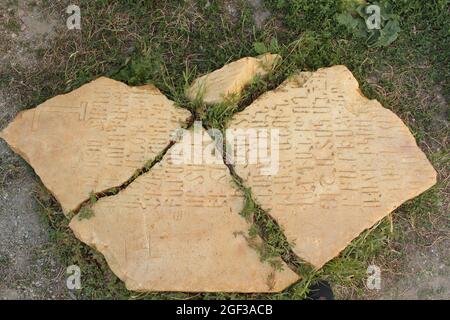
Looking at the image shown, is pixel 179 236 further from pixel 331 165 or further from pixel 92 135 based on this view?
pixel 331 165

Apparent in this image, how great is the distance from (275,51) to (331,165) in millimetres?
770

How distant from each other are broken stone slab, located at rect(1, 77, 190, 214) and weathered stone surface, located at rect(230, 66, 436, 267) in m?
0.47

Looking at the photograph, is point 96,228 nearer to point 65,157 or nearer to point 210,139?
point 65,157

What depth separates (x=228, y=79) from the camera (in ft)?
11.5

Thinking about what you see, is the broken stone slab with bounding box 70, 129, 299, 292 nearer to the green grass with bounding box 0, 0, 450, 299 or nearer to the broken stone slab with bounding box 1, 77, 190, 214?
the broken stone slab with bounding box 1, 77, 190, 214

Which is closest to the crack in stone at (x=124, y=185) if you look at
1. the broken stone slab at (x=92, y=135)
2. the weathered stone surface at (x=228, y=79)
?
the broken stone slab at (x=92, y=135)

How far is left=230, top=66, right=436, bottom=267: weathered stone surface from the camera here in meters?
3.29

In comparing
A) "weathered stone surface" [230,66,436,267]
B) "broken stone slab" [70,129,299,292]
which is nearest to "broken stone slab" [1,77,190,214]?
"broken stone slab" [70,129,299,292]

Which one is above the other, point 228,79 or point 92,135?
point 228,79

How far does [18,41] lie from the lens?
3.77 meters

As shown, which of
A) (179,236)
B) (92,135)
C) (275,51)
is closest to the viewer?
(179,236)

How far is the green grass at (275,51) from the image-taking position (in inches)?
142

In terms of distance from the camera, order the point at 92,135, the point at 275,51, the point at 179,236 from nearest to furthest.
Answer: the point at 179,236, the point at 92,135, the point at 275,51

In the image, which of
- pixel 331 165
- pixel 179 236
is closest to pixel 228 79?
pixel 331 165
